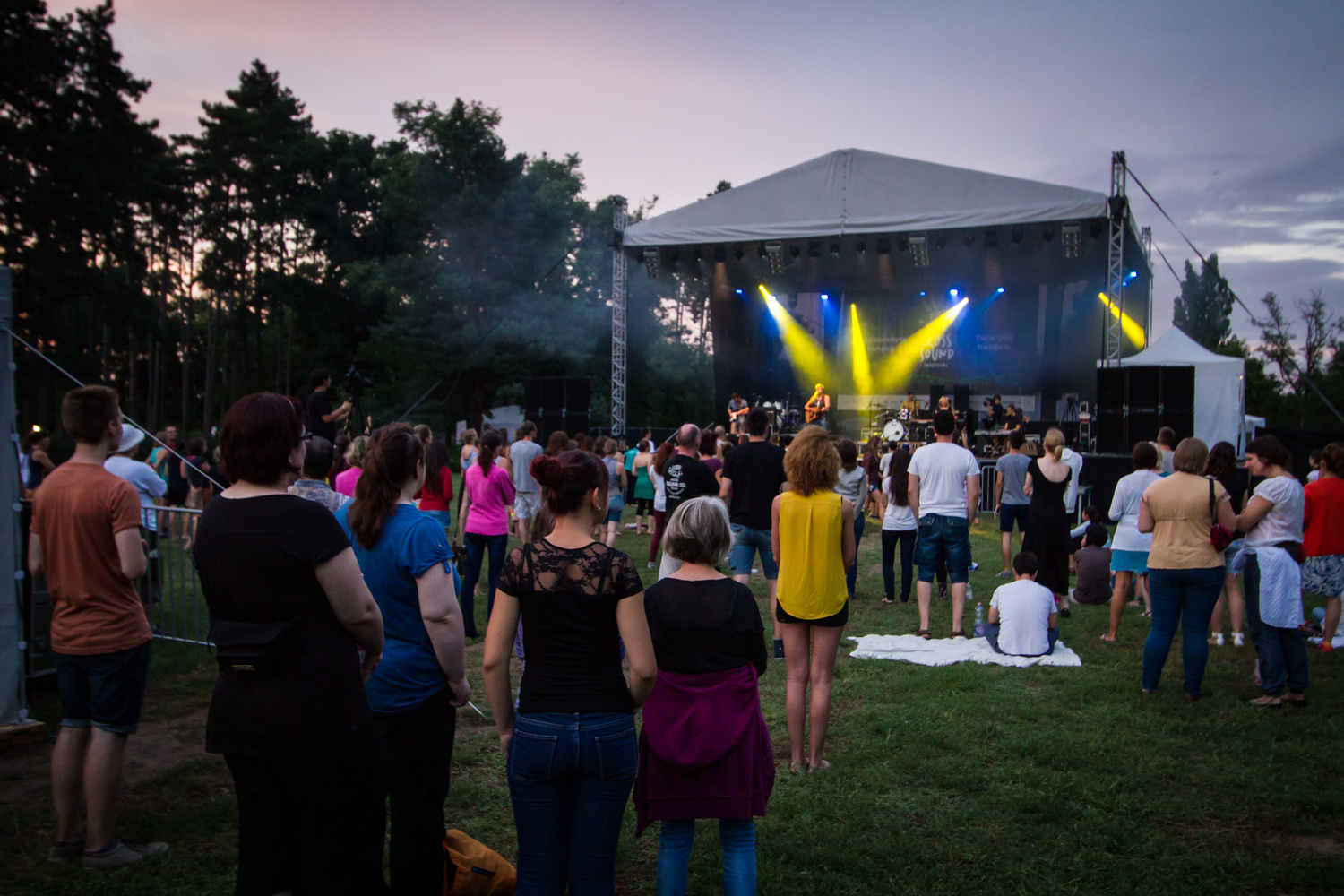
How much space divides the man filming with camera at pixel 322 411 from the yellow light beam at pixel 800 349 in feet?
58.1

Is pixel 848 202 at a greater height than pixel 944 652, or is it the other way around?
pixel 848 202

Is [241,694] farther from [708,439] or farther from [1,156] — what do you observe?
[1,156]

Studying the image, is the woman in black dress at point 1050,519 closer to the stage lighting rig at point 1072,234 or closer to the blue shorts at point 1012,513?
the blue shorts at point 1012,513

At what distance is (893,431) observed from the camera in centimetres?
1823

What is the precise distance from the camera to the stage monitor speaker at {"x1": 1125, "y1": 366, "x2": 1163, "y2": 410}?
13.3 metres

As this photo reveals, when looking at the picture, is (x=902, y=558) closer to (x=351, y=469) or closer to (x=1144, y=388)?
(x=351, y=469)

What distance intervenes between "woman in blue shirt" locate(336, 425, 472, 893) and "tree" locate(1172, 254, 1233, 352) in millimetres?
51987

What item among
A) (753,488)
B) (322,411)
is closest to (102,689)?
(753,488)

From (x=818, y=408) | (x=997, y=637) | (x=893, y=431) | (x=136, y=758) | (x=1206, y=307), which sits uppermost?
(x=1206, y=307)

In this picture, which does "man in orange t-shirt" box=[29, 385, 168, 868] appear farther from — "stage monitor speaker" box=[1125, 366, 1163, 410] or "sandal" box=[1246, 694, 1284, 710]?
"stage monitor speaker" box=[1125, 366, 1163, 410]

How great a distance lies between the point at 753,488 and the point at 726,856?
3.55 m

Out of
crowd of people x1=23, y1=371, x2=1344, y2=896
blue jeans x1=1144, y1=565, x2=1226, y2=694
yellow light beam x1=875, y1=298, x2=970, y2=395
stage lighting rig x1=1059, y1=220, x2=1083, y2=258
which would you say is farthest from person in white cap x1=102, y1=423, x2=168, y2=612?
yellow light beam x1=875, y1=298, x2=970, y2=395

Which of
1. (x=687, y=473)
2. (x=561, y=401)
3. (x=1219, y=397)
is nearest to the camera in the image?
(x=687, y=473)

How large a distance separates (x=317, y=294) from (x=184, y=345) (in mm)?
5666
